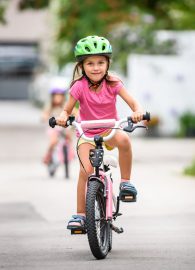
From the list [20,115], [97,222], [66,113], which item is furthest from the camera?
[20,115]

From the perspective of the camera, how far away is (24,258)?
9.45 meters

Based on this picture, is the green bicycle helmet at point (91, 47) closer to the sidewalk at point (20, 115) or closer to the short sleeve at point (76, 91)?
the short sleeve at point (76, 91)

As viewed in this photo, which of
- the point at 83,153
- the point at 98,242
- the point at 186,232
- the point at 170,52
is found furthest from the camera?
the point at 170,52

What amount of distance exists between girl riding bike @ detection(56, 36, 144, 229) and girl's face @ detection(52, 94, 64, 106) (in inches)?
333

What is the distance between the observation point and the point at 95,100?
9.72 m

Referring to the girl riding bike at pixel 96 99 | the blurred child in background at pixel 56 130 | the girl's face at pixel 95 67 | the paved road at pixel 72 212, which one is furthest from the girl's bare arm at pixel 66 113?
the blurred child in background at pixel 56 130

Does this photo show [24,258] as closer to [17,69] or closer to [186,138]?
[186,138]

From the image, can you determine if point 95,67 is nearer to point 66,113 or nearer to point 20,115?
point 66,113

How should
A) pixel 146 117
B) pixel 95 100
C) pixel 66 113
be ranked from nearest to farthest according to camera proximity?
pixel 146 117 < pixel 95 100 < pixel 66 113

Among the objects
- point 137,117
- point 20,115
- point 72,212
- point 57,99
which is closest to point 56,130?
point 57,99

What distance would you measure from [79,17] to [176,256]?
72.0 feet

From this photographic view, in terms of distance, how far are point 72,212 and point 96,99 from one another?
3.44m

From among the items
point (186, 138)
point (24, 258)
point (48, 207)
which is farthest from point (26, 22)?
point (24, 258)

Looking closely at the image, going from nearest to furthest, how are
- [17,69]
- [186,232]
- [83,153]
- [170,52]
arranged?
[83,153] → [186,232] → [170,52] → [17,69]
